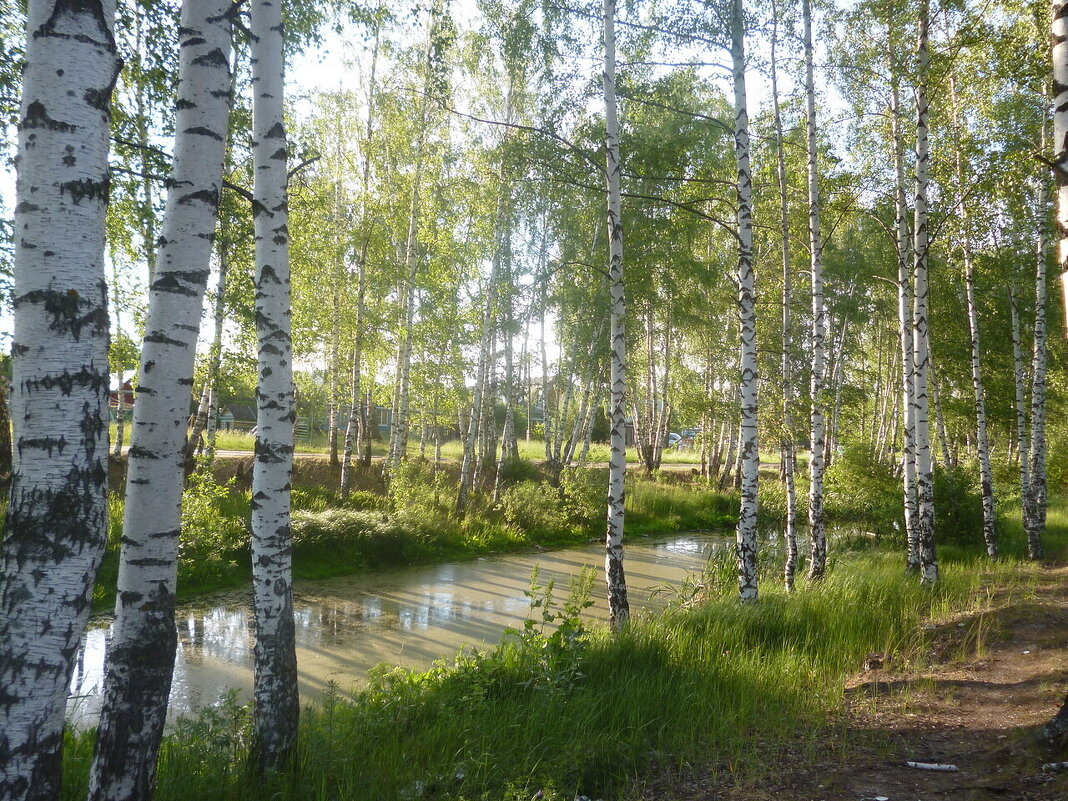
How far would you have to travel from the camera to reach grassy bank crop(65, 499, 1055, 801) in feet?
12.0

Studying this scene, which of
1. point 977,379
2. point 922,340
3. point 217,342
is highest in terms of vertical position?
point 217,342

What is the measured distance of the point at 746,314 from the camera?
7527 millimetres

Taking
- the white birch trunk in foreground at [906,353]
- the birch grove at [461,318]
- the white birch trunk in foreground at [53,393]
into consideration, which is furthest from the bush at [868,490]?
the white birch trunk in foreground at [53,393]

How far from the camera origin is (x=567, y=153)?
29.9 ft

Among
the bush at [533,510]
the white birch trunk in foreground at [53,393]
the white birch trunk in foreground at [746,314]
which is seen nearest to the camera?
the white birch trunk in foreground at [53,393]

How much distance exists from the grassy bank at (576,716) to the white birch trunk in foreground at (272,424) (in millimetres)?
252

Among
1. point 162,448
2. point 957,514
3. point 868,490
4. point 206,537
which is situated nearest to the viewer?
point 162,448

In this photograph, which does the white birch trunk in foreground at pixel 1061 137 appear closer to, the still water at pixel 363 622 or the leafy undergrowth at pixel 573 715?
the leafy undergrowth at pixel 573 715

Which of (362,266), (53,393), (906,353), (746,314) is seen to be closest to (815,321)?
(906,353)

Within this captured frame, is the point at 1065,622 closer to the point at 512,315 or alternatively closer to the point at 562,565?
the point at 562,565

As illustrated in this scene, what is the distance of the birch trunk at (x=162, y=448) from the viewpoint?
9.97 feet

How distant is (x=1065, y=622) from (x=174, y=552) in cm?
821

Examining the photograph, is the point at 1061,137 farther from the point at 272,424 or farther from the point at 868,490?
the point at 868,490

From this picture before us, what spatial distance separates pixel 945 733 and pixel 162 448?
4895mm
